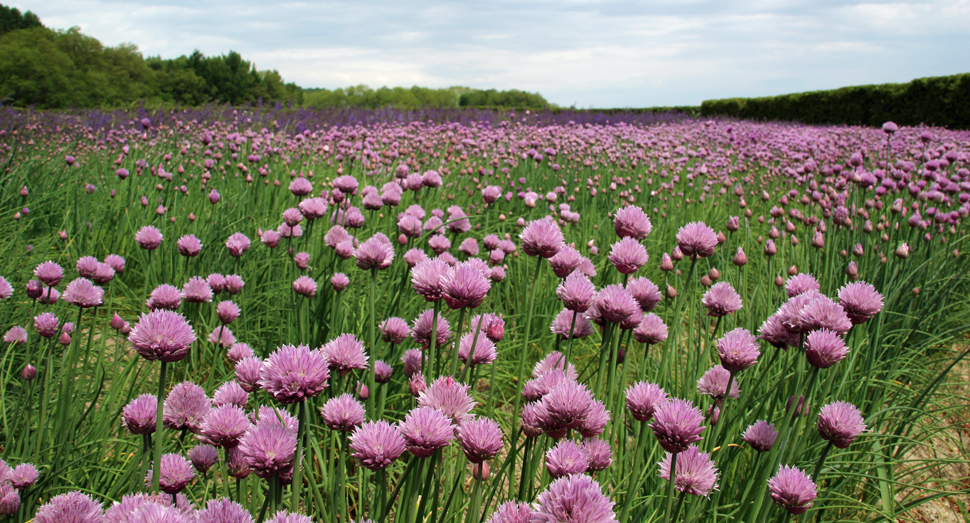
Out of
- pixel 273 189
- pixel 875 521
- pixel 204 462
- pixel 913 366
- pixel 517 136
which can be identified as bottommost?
pixel 875 521

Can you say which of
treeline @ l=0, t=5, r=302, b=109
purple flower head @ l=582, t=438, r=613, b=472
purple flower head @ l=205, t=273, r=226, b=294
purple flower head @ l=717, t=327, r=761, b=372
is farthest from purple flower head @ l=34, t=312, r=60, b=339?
treeline @ l=0, t=5, r=302, b=109

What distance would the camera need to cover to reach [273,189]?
4527mm

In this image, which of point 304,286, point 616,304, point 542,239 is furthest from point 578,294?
point 304,286

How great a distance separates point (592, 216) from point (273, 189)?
106 inches

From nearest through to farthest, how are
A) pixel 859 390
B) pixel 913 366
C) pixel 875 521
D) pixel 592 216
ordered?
pixel 875 521 < pixel 859 390 < pixel 913 366 < pixel 592 216

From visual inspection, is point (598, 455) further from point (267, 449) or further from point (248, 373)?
point (248, 373)

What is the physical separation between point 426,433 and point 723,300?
3.43 feet

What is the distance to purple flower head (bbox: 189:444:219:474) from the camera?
1.14 meters

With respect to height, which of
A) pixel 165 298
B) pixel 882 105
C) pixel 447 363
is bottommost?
pixel 447 363

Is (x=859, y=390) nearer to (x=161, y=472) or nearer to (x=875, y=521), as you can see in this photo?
(x=875, y=521)

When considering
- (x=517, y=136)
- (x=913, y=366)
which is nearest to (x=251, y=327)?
(x=913, y=366)

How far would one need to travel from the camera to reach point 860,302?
1268 mm

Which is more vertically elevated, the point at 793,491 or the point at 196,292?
the point at 196,292

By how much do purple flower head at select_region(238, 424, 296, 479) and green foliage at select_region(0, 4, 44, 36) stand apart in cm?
6832
